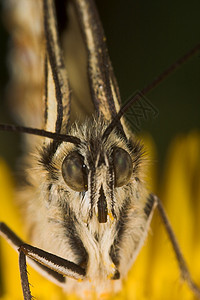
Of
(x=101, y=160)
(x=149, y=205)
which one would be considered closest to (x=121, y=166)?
(x=101, y=160)

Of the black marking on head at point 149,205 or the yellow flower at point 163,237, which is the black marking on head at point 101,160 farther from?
the yellow flower at point 163,237

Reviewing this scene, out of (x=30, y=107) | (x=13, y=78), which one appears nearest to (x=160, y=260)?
(x=30, y=107)

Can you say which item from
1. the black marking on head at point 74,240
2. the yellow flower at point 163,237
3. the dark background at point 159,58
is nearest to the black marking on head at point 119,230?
the black marking on head at point 74,240

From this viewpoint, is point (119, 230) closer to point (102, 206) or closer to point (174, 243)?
point (102, 206)

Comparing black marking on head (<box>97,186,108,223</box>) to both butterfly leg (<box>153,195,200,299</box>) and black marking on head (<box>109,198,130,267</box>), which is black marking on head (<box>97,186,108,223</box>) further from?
butterfly leg (<box>153,195,200,299</box>)

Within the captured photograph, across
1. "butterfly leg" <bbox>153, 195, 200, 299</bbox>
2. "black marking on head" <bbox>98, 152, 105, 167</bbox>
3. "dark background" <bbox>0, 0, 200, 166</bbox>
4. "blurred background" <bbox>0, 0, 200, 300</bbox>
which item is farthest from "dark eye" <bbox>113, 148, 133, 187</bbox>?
"dark background" <bbox>0, 0, 200, 166</bbox>
